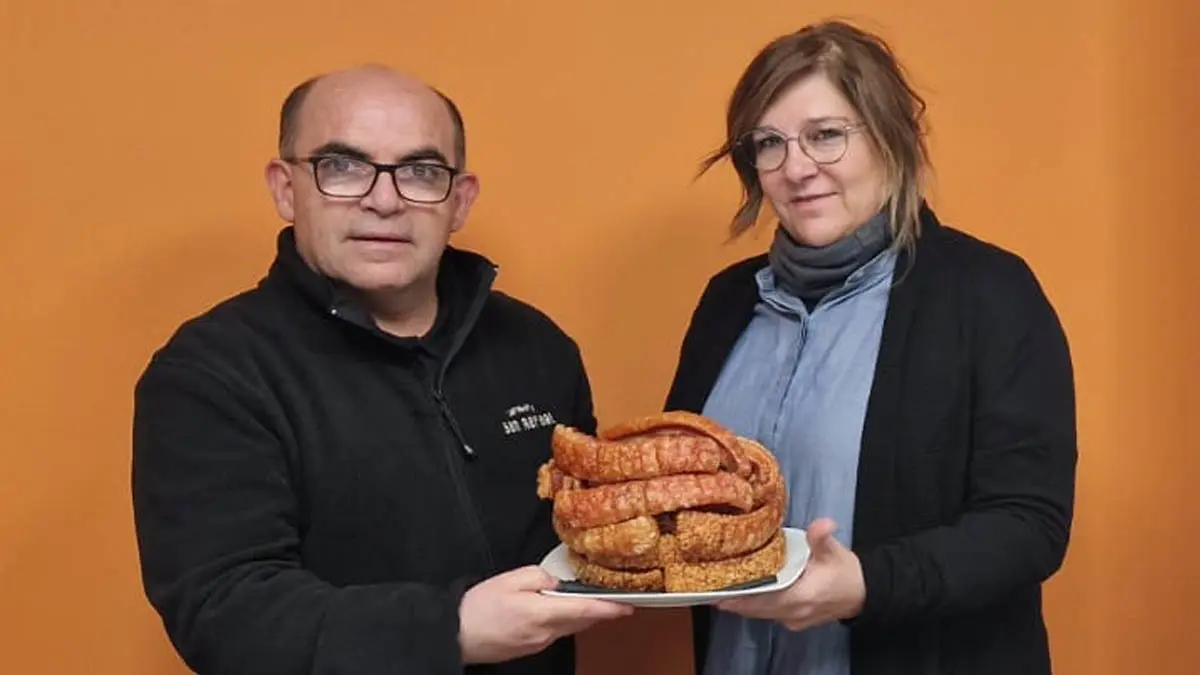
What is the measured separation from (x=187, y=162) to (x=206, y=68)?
0.54 ft

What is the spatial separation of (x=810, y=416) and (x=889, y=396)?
11 cm

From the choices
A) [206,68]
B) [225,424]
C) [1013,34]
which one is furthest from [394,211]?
[1013,34]

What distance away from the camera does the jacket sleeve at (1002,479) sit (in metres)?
1.41

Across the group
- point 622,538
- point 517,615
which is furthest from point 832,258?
point 517,615

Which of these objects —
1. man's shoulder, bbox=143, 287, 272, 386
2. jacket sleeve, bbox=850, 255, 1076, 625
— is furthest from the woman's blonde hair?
man's shoulder, bbox=143, 287, 272, 386

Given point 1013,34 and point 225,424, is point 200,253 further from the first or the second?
point 1013,34

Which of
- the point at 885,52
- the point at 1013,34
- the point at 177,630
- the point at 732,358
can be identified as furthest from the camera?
the point at 1013,34

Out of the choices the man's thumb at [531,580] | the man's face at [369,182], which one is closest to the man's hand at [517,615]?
the man's thumb at [531,580]

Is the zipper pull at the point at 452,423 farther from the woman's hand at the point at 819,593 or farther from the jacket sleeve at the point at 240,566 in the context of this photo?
the woman's hand at the point at 819,593

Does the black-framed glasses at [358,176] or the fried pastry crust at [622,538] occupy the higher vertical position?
the black-framed glasses at [358,176]

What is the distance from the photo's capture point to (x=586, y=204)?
7.17ft

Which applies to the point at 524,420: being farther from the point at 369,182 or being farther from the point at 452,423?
the point at 369,182

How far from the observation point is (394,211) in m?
1.54

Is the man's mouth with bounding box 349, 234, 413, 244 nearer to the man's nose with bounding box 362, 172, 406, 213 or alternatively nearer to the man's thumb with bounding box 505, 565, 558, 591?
the man's nose with bounding box 362, 172, 406, 213
